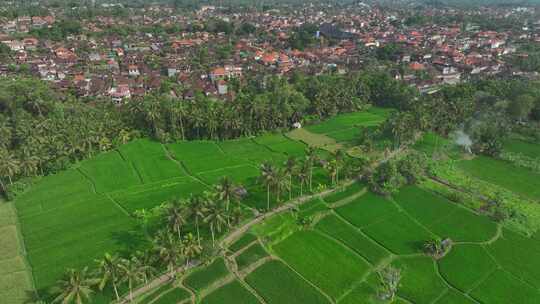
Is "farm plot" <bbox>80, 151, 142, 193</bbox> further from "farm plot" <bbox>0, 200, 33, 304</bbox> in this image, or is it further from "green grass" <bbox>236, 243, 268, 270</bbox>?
"green grass" <bbox>236, 243, 268, 270</bbox>

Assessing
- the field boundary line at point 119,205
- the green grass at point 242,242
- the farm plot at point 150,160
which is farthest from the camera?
the farm plot at point 150,160

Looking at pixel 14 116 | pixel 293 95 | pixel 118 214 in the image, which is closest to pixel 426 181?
pixel 293 95

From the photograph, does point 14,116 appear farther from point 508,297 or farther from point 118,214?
point 508,297

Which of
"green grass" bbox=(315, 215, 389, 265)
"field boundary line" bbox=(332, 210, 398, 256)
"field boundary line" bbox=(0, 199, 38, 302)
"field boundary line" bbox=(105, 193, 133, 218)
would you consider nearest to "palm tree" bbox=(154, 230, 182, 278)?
"field boundary line" bbox=(0, 199, 38, 302)

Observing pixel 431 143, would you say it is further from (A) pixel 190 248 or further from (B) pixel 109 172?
(B) pixel 109 172

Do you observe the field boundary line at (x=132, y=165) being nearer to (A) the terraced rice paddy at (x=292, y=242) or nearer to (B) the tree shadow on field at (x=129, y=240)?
(A) the terraced rice paddy at (x=292, y=242)

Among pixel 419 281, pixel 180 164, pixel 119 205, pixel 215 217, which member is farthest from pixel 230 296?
pixel 180 164

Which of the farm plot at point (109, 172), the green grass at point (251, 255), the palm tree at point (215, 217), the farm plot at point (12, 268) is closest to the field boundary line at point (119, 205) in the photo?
the farm plot at point (109, 172)
